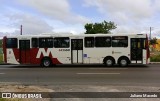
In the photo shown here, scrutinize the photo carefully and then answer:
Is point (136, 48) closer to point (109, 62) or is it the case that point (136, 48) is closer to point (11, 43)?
point (109, 62)

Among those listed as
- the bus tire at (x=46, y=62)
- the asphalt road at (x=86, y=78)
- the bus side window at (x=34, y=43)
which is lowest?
the asphalt road at (x=86, y=78)

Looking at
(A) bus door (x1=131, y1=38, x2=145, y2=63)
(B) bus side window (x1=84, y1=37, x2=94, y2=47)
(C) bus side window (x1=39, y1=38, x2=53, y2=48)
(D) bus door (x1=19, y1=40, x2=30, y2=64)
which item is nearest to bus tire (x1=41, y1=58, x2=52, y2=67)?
(C) bus side window (x1=39, y1=38, x2=53, y2=48)

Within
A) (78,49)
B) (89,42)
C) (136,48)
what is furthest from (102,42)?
(136,48)

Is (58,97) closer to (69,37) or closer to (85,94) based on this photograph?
(85,94)

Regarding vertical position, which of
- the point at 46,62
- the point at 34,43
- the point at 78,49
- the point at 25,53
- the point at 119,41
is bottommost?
the point at 46,62

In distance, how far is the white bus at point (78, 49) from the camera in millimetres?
25953

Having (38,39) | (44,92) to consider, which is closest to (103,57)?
(38,39)

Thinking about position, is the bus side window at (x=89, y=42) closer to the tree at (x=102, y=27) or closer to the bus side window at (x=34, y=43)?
the bus side window at (x=34, y=43)

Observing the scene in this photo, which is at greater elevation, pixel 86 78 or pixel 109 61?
pixel 109 61

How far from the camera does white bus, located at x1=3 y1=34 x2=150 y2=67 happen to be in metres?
26.0

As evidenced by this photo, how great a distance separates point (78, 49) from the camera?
26.6m

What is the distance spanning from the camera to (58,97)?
35.0 feet

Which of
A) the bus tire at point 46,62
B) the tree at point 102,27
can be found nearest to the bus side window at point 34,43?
the bus tire at point 46,62

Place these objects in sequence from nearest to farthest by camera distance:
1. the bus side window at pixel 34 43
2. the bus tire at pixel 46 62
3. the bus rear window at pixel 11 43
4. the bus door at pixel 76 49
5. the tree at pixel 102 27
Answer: the bus door at pixel 76 49, the bus tire at pixel 46 62, the bus side window at pixel 34 43, the bus rear window at pixel 11 43, the tree at pixel 102 27
